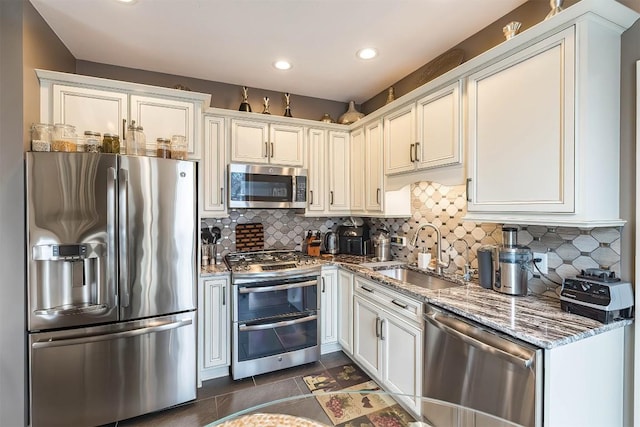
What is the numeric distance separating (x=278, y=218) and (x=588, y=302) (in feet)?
8.60

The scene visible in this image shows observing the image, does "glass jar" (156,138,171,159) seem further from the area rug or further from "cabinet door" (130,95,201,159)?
the area rug

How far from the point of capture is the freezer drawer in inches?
71.2

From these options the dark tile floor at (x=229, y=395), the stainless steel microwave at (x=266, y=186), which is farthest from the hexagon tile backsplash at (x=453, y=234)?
the dark tile floor at (x=229, y=395)

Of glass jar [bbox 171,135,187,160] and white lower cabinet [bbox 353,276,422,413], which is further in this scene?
glass jar [bbox 171,135,187,160]

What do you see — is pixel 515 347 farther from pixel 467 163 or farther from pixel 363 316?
pixel 363 316

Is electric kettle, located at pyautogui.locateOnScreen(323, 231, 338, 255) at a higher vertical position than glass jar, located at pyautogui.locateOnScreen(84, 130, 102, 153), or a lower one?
lower

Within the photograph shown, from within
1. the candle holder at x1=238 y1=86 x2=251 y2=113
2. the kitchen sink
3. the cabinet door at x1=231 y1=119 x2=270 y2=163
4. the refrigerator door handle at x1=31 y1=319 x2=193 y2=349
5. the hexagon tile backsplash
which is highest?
the candle holder at x1=238 y1=86 x2=251 y2=113

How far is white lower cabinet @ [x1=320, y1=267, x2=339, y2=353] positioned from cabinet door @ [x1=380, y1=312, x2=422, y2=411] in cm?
71

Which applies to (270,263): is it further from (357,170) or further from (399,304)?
(357,170)

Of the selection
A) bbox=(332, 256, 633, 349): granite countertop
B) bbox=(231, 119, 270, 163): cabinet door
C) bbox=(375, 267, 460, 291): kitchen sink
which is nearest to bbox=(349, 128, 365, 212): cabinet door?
bbox=(375, 267, 460, 291): kitchen sink

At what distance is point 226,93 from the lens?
3062 mm

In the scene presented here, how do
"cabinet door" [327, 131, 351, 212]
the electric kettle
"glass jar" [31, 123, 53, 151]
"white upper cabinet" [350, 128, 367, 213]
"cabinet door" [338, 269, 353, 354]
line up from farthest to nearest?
the electric kettle < "cabinet door" [327, 131, 351, 212] < "white upper cabinet" [350, 128, 367, 213] < "cabinet door" [338, 269, 353, 354] < "glass jar" [31, 123, 53, 151]

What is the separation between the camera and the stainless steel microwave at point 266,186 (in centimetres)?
282

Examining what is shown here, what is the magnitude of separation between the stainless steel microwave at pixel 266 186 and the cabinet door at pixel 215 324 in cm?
78
